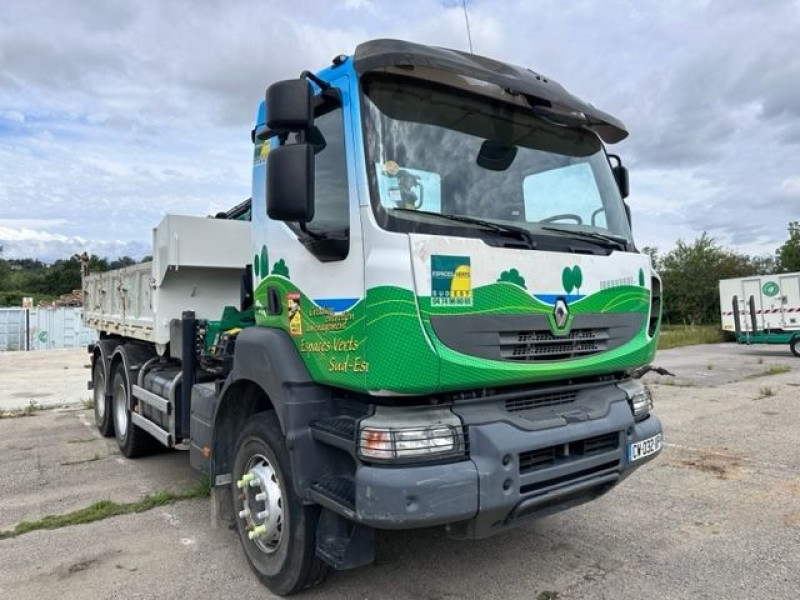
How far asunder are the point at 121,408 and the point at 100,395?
3.85 feet

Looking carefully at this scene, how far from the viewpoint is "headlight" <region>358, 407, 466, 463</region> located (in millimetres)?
2725

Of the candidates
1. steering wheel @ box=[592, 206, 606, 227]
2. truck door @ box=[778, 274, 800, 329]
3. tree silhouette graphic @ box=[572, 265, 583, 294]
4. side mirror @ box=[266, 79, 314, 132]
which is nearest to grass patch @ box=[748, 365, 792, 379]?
truck door @ box=[778, 274, 800, 329]

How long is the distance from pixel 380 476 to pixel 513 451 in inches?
25.5

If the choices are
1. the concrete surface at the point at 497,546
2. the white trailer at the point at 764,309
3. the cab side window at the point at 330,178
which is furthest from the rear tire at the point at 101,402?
the white trailer at the point at 764,309

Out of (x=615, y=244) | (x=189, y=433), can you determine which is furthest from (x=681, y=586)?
(x=189, y=433)

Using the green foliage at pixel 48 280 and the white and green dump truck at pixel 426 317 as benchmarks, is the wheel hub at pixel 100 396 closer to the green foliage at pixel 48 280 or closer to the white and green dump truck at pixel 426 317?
the white and green dump truck at pixel 426 317

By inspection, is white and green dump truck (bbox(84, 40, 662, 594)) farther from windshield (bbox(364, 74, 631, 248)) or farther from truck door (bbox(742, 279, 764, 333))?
truck door (bbox(742, 279, 764, 333))

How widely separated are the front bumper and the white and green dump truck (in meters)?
0.01

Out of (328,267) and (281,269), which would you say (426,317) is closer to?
(328,267)

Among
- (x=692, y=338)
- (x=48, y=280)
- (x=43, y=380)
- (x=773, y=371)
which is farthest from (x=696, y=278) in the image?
(x=48, y=280)

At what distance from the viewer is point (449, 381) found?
2.77 m

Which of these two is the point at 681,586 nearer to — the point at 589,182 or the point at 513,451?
the point at 513,451

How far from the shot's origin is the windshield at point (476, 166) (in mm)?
2975

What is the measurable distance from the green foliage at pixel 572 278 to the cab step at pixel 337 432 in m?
1.34
